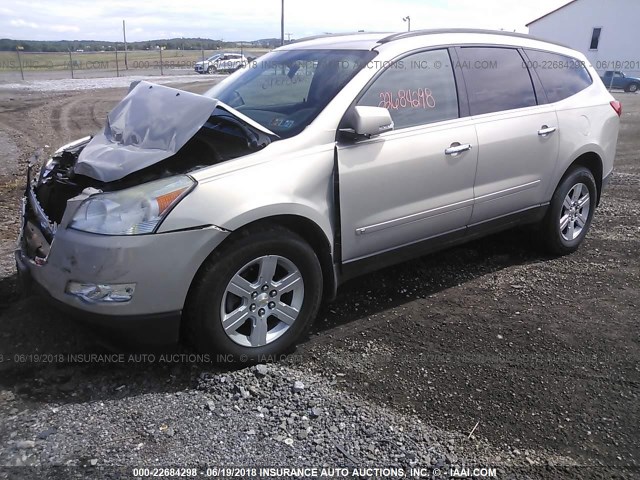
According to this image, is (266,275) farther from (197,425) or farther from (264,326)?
(197,425)

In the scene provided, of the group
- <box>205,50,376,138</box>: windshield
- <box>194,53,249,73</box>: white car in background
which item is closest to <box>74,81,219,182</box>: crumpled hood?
<box>205,50,376,138</box>: windshield

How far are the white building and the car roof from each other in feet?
147

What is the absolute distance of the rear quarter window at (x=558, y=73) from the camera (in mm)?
4676

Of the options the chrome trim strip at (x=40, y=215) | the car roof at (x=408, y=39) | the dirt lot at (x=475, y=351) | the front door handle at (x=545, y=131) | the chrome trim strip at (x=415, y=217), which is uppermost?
the car roof at (x=408, y=39)

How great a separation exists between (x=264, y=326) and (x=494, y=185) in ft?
7.04

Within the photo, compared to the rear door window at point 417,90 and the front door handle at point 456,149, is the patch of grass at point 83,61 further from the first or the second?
the front door handle at point 456,149

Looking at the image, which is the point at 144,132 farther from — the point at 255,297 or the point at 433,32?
the point at 433,32

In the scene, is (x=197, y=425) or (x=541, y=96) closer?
(x=197, y=425)

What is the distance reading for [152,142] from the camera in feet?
10.8

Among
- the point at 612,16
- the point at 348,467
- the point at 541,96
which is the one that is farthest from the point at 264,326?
the point at 612,16

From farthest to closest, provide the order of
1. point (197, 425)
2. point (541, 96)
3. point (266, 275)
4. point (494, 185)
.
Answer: point (541, 96)
point (494, 185)
point (266, 275)
point (197, 425)

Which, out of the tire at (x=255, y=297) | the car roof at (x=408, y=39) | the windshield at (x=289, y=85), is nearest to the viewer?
the tire at (x=255, y=297)

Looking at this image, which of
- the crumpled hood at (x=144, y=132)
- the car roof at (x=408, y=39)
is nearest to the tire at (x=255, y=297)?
the crumpled hood at (x=144, y=132)

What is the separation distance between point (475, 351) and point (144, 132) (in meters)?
2.43
